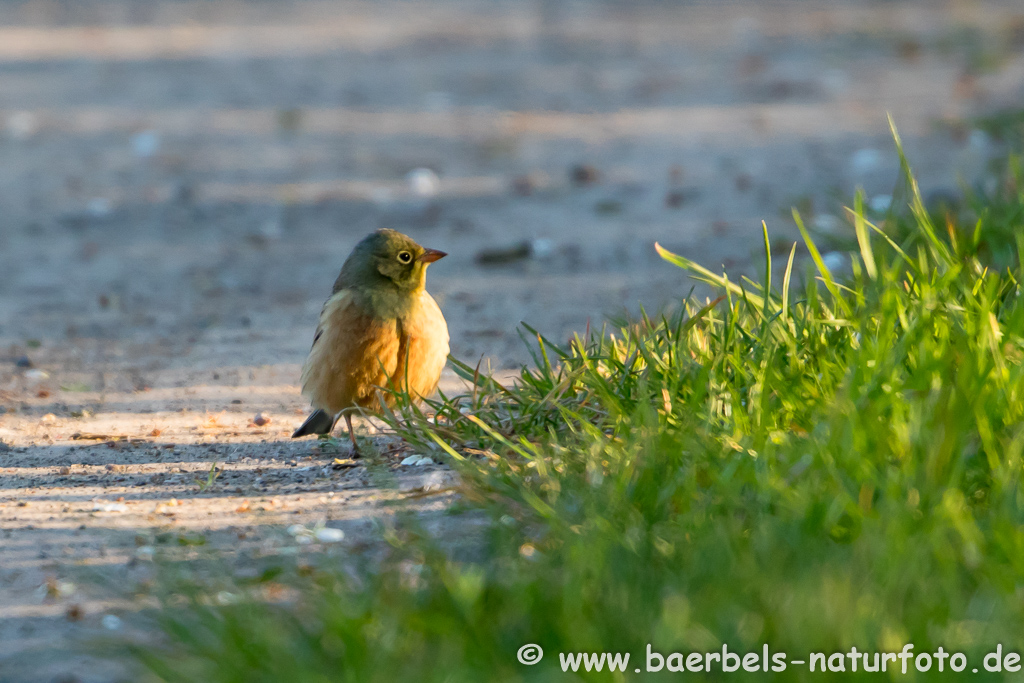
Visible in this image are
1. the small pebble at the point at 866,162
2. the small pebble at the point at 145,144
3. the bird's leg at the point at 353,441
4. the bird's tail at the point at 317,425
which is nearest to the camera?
the bird's leg at the point at 353,441

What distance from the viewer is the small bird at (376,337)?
3715mm

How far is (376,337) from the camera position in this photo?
3.71m

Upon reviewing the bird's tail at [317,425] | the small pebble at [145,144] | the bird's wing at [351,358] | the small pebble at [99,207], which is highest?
the small pebble at [145,144]

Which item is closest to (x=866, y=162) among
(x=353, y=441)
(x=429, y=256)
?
(x=429, y=256)

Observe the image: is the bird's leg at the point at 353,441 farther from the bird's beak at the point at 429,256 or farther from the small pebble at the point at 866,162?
the small pebble at the point at 866,162

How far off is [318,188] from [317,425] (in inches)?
→ 143

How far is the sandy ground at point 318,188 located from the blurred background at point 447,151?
29 mm

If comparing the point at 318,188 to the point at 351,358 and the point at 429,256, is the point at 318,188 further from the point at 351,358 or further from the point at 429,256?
the point at 351,358

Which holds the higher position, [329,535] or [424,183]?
[424,183]

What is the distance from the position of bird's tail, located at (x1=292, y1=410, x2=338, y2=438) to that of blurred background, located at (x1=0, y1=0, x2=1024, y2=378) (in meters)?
0.81

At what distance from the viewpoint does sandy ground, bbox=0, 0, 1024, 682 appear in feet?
11.2

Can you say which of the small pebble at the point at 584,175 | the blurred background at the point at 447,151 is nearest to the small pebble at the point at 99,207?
the blurred background at the point at 447,151

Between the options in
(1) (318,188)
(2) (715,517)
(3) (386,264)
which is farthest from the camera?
(1) (318,188)

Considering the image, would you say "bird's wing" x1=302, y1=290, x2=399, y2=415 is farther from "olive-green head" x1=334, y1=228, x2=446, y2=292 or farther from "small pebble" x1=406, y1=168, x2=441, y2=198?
"small pebble" x1=406, y1=168, x2=441, y2=198
